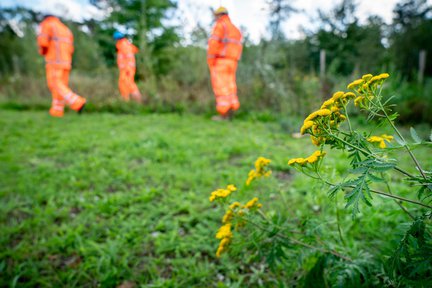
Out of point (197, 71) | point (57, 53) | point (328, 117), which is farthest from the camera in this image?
point (197, 71)

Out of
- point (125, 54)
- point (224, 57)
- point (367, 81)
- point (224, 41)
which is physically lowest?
point (367, 81)

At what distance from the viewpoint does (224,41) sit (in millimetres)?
5398

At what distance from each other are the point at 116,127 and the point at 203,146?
2311 mm

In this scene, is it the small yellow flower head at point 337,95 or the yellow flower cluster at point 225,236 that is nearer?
the small yellow flower head at point 337,95

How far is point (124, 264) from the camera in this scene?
171cm

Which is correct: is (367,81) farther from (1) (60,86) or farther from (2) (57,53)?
(2) (57,53)

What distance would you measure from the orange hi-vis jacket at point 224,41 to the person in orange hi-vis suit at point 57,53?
334 cm

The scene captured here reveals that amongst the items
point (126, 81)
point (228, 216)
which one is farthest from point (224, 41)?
point (228, 216)

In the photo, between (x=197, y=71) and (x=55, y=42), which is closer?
(x=55, y=42)

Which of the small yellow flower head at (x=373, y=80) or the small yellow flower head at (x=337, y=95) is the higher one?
the small yellow flower head at (x=373, y=80)

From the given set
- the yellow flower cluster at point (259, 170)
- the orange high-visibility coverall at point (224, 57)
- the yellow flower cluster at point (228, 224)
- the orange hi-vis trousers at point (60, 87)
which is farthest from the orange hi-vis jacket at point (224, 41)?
the yellow flower cluster at point (228, 224)

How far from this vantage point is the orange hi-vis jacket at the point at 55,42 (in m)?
5.85

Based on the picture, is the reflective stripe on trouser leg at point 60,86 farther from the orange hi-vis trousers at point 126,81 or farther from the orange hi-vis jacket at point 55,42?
the orange hi-vis trousers at point 126,81

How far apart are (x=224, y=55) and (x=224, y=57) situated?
4cm
